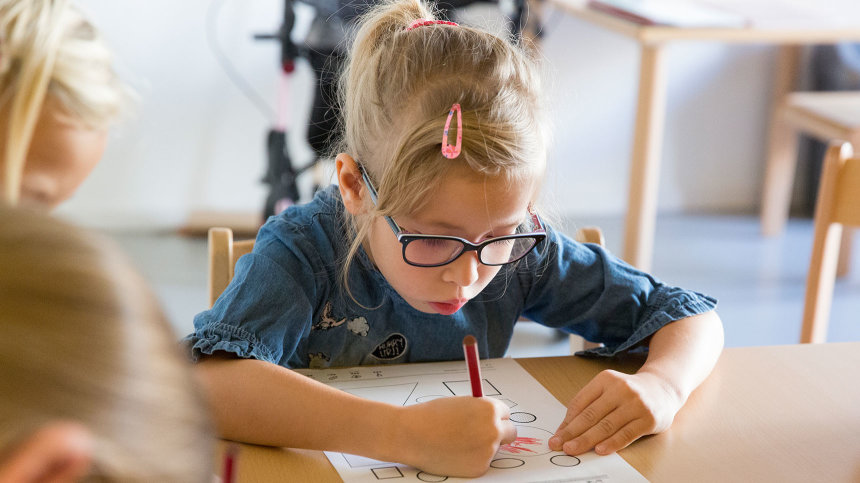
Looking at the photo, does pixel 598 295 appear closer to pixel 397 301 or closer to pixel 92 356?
pixel 397 301

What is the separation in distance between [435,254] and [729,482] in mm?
321

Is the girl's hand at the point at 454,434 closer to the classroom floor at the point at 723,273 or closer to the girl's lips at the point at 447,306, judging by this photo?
the girl's lips at the point at 447,306

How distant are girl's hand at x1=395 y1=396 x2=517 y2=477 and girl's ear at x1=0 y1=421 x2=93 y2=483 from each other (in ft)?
1.36

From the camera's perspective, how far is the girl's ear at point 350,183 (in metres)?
0.92

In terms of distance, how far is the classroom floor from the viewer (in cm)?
236

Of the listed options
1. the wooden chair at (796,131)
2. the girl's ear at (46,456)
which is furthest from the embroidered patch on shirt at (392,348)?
the wooden chair at (796,131)

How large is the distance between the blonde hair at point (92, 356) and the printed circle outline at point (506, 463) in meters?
0.38

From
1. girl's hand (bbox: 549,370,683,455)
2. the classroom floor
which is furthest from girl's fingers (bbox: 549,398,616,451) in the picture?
the classroom floor

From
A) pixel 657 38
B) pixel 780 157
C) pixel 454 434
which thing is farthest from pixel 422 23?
pixel 780 157

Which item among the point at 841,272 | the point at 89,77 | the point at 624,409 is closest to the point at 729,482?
the point at 624,409

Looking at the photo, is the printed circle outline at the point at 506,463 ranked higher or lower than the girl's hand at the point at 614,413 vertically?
lower

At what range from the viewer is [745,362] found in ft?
3.11

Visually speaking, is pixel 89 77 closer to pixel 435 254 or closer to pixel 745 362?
pixel 435 254

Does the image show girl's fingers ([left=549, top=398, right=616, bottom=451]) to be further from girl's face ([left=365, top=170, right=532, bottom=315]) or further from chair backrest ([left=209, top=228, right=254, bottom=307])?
chair backrest ([left=209, top=228, right=254, bottom=307])
